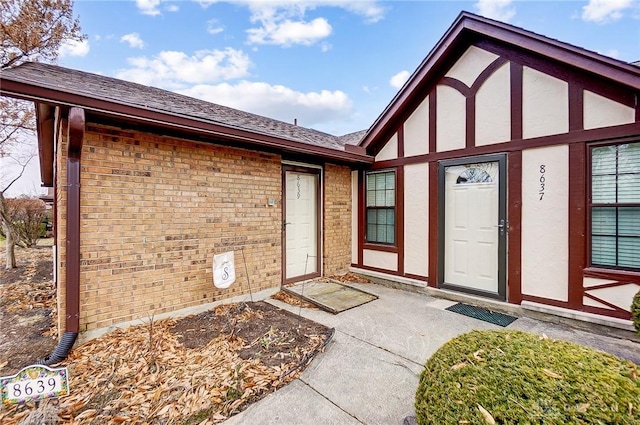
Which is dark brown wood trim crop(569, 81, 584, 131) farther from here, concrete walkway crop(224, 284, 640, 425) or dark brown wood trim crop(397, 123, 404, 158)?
concrete walkway crop(224, 284, 640, 425)

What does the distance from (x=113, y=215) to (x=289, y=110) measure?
610 inches

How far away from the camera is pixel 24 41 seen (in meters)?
8.98

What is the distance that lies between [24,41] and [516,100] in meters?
13.6

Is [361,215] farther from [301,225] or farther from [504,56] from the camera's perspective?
[504,56]

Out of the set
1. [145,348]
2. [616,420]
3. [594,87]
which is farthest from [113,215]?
[594,87]

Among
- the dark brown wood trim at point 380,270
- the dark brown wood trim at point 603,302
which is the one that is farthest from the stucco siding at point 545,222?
the dark brown wood trim at point 380,270

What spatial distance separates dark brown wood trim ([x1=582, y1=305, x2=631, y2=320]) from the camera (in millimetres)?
3445

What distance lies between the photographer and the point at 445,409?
1.46 metres

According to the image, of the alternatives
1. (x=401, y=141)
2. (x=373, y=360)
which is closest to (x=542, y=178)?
(x=401, y=141)

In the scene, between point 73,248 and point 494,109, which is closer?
point 73,248

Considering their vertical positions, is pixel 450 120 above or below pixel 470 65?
below

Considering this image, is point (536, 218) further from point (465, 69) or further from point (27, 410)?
point (27, 410)

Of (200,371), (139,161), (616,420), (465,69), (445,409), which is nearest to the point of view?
(616,420)

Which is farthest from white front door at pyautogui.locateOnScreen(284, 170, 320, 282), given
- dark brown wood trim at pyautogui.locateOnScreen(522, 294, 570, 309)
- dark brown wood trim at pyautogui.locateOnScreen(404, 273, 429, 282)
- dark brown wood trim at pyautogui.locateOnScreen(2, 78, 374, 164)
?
dark brown wood trim at pyautogui.locateOnScreen(522, 294, 570, 309)
